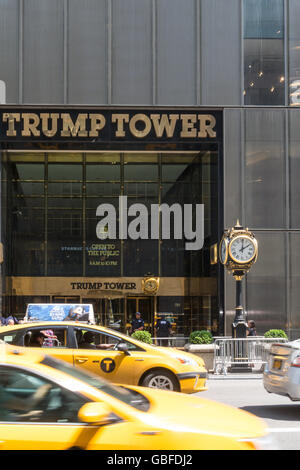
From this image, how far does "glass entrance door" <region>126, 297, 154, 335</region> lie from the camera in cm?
3103

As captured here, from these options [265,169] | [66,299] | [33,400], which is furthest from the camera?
[66,299]

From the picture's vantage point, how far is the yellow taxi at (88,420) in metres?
5.00

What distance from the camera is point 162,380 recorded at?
11.6 metres

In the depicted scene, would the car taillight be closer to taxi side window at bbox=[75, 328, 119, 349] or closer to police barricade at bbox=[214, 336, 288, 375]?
taxi side window at bbox=[75, 328, 119, 349]

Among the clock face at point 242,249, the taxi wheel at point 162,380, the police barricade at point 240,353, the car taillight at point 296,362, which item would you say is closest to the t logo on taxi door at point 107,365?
the taxi wheel at point 162,380

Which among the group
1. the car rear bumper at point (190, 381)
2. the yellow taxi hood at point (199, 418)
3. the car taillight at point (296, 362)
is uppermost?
the yellow taxi hood at point (199, 418)

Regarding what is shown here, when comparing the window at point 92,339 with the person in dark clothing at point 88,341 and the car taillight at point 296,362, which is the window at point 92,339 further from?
the car taillight at point 296,362

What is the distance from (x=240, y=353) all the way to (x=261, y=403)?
6444 mm

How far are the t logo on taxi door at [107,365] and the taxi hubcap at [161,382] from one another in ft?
2.45

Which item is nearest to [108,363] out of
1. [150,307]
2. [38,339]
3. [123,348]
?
[123,348]

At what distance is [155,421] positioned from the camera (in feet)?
17.0

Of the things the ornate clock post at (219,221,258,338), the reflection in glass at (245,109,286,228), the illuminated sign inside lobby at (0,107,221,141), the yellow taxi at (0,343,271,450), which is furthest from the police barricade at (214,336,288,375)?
the yellow taxi at (0,343,271,450)

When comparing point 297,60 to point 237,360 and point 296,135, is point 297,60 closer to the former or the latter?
point 296,135

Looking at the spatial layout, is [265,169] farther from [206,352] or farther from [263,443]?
[263,443]
